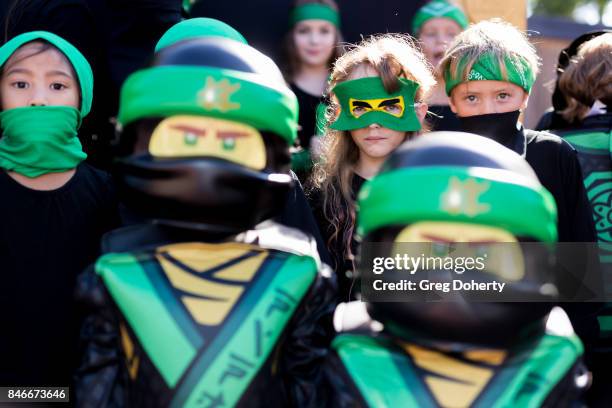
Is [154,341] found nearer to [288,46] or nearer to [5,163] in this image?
[5,163]

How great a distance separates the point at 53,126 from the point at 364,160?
115cm

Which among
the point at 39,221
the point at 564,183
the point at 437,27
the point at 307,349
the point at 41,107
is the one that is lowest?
the point at 307,349

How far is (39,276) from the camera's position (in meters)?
2.34

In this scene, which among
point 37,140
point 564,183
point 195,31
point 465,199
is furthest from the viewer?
point 564,183

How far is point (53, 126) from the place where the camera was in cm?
235

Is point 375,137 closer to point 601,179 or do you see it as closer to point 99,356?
point 601,179

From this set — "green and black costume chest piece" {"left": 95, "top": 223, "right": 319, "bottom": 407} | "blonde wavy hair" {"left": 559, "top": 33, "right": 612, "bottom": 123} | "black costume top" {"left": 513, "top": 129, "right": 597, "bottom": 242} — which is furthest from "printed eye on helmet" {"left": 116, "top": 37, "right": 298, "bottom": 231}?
"blonde wavy hair" {"left": 559, "top": 33, "right": 612, "bottom": 123}

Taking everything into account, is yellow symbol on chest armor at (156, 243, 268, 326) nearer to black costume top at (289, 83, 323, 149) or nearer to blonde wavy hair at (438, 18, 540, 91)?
blonde wavy hair at (438, 18, 540, 91)

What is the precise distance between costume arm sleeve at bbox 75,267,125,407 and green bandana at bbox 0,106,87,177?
1.86 feet

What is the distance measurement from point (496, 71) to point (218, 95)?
4.37 ft

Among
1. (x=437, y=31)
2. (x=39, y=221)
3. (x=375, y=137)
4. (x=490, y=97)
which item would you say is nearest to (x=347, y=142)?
(x=375, y=137)

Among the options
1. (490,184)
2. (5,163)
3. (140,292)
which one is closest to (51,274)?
(5,163)

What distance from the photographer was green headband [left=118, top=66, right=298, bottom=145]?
6.00 feet

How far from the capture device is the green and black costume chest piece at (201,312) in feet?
5.98
